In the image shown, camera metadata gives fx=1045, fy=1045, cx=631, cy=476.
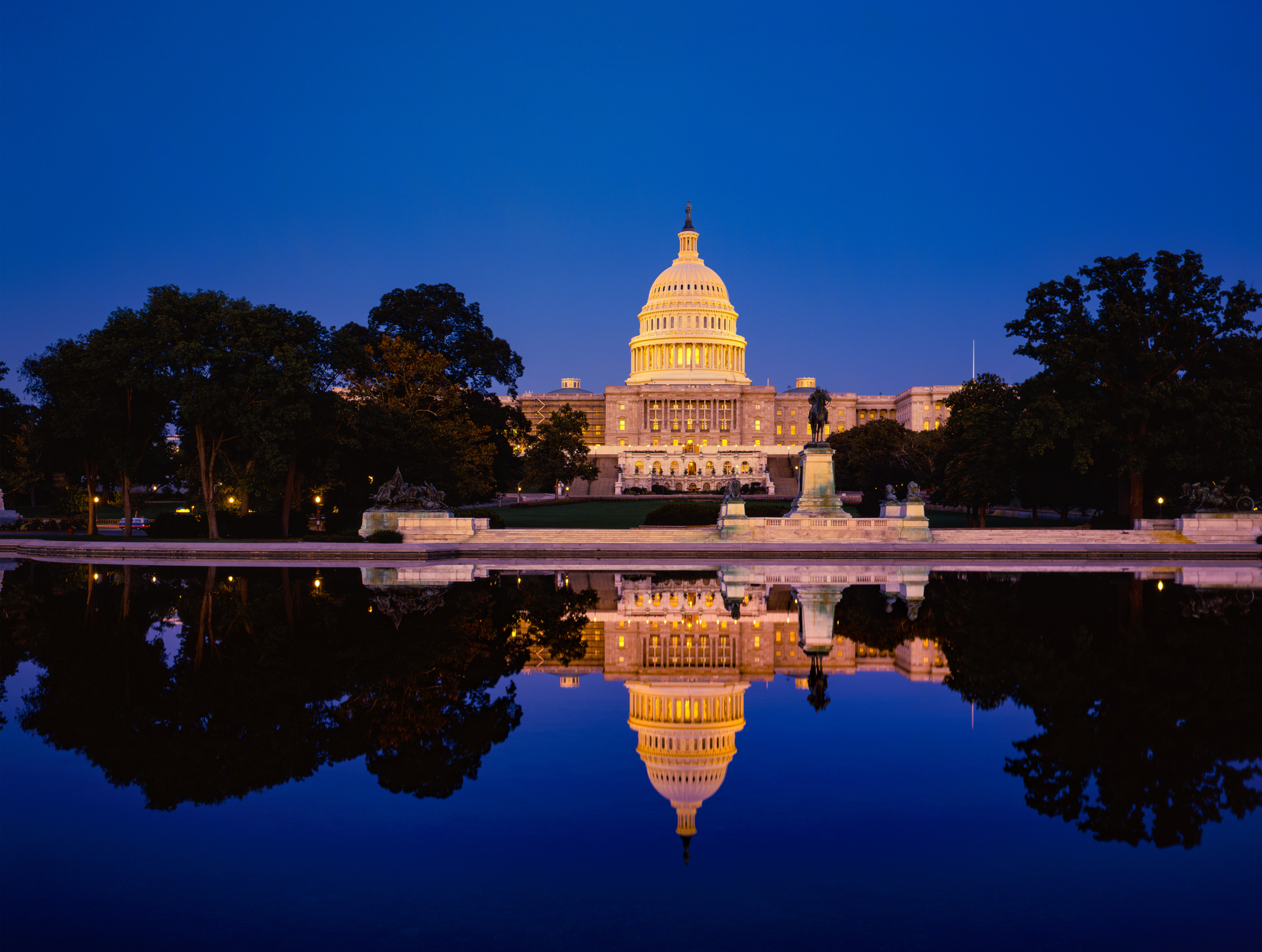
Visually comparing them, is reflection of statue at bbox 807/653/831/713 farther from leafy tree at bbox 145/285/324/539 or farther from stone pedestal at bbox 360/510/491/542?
leafy tree at bbox 145/285/324/539

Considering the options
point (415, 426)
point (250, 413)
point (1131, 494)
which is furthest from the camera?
point (415, 426)

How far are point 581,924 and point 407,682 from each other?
22.2ft

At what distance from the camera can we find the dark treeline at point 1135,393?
40.7 m

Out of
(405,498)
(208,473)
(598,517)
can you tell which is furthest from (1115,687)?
(598,517)

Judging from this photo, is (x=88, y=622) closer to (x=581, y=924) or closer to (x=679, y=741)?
(x=679, y=741)

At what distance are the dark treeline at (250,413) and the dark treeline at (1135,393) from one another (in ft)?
79.4

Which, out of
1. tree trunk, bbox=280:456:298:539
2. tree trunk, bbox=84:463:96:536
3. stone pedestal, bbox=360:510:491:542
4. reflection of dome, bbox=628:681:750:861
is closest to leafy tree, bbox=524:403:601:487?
tree trunk, bbox=84:463:96:536

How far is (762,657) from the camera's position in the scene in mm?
14812

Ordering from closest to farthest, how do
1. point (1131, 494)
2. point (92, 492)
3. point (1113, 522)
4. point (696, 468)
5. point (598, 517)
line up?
1. point (1113, 522)
2. point (1131, 494)
3. point (92, 492)
4. point (598, 517)
5. point (696, 468)

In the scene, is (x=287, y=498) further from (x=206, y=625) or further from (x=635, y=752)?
(x=635, y=752)

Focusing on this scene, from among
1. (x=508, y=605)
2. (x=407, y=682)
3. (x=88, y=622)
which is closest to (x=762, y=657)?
(x=407, y=682)

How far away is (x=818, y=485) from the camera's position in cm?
Answer: 4219

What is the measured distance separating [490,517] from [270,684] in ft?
115

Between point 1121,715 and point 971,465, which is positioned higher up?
point 971,465
